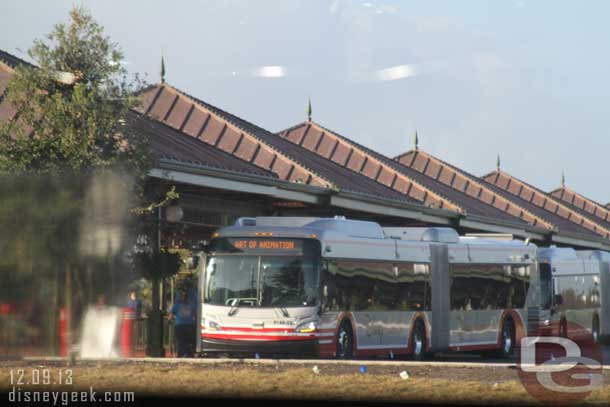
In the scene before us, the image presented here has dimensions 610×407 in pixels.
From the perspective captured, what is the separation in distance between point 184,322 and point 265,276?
230 centimetres

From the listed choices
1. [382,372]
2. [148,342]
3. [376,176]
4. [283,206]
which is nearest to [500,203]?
[376,176]

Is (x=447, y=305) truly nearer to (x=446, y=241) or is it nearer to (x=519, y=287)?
(x=446, y=241)

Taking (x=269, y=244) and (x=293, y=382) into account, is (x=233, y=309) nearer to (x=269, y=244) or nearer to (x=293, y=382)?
(x=269, y=244)

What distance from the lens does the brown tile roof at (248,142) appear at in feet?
131

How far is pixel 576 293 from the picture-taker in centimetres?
4284

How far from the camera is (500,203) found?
6944 centimetres

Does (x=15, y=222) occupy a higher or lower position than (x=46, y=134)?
lower

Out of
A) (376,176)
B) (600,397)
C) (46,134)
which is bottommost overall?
(600,397)

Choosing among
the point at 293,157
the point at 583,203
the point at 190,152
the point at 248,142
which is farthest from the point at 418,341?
the point at 583,203

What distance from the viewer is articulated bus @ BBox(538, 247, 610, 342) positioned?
40.0m

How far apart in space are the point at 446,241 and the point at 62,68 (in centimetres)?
1156

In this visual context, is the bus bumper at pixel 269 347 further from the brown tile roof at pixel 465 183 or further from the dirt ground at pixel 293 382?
the brown tile roof at pixel 465 183

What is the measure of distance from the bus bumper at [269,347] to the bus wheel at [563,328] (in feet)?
54.5

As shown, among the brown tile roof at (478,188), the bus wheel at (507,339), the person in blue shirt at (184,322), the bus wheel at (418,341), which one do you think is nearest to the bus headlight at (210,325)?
the person in blue shirt at (184,322)
